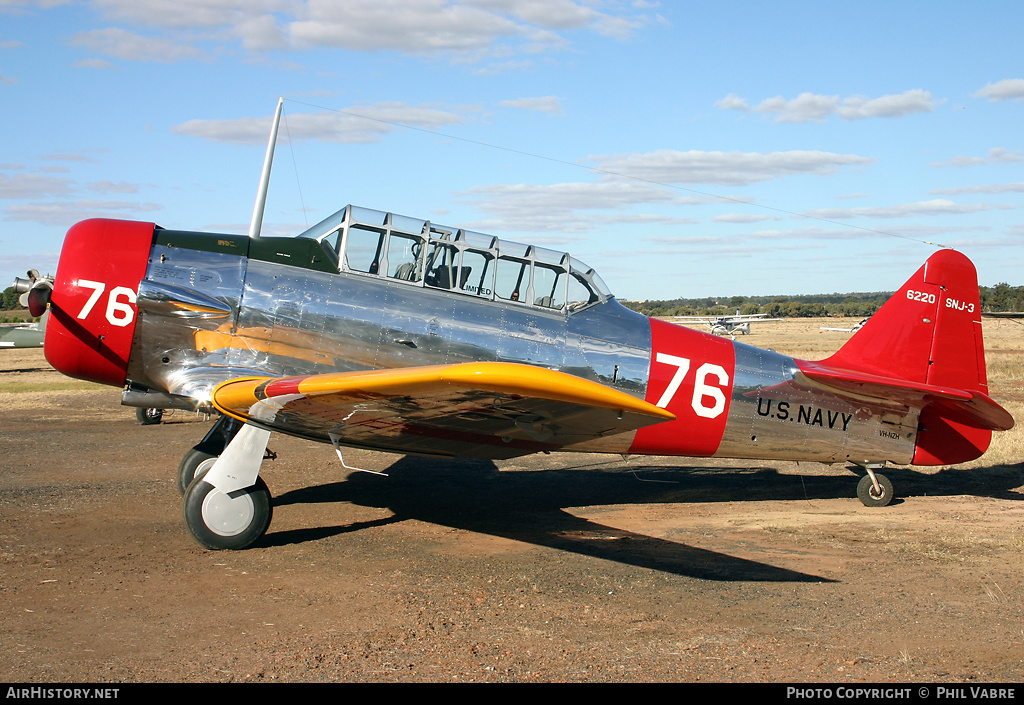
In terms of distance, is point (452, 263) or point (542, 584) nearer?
point (542, 584)

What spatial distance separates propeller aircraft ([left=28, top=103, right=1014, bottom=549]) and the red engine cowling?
0.01 m

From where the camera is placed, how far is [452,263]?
6941mm

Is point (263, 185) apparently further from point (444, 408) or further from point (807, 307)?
point (807, 307)

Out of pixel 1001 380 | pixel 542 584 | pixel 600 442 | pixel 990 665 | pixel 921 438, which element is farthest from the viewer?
pixel 1001 380

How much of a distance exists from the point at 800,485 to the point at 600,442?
12.7ft

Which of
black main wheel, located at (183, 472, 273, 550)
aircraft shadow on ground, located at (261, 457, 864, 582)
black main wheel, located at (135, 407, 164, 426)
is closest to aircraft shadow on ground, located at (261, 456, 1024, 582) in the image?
aircraft shadow on ground, located at (261, 457, 864, 582)

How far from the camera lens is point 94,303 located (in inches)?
252

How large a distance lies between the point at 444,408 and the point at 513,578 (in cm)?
157

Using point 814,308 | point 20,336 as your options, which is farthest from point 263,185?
point 814,308

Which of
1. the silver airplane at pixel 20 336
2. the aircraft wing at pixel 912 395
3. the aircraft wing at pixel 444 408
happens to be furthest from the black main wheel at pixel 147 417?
the silver airplane at pixel 20 336

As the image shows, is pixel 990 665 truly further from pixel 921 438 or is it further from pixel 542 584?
pixel 921 438

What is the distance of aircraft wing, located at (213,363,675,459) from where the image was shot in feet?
13.2
